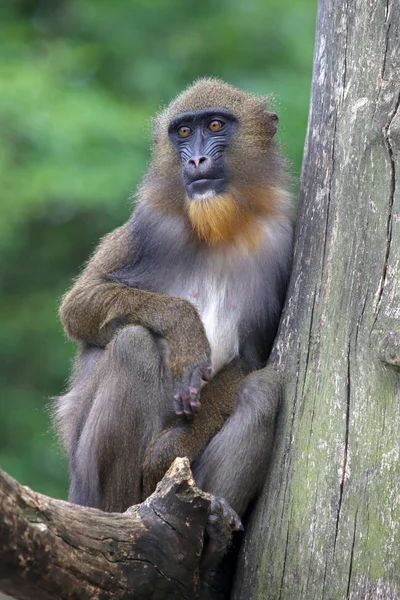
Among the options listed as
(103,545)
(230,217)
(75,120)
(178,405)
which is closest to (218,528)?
(103,545)

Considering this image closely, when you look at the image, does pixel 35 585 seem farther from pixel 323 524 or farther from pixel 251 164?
pixel 251 164

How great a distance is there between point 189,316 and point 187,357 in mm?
230

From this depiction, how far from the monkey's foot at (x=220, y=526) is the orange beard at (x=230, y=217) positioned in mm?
1422

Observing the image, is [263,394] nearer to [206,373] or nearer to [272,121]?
[206,373]

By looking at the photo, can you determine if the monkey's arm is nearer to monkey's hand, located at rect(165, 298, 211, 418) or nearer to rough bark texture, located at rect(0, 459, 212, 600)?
monkey's hand, located at rect(165, 298, 211, 418)

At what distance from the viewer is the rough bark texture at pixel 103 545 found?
3.86 meters

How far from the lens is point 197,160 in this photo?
17.7 feet

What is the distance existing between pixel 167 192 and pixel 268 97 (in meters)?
0.81

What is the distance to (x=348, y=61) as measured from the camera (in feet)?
16.1

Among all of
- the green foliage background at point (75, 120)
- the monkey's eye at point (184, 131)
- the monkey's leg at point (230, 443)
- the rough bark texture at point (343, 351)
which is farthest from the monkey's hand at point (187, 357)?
the green foliage background at point (75, 120)

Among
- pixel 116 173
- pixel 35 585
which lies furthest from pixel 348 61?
pixel 116 173

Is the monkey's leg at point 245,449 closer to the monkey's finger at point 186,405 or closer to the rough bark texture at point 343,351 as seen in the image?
the rough bark texture at point 343,351

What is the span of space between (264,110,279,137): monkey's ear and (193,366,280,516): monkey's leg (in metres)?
A: 1.38

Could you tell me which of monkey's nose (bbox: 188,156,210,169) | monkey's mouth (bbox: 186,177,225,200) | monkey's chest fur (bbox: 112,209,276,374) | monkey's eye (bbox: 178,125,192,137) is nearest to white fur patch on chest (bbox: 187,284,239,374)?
monkey's chest fur (bbox: 112,209,276,374)
